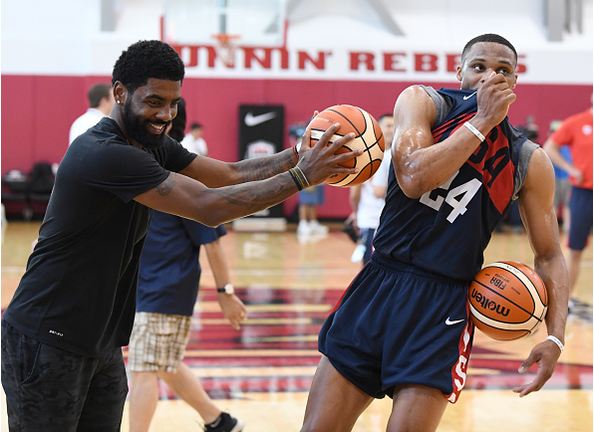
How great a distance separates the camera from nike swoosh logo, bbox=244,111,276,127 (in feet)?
52.2

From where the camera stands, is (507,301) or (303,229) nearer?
(507,301)

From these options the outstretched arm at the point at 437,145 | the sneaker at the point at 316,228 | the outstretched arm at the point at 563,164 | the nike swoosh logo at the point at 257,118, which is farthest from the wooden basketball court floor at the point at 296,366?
the nike swoosh logo at the point at 257,118

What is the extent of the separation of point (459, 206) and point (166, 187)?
3.48 feet

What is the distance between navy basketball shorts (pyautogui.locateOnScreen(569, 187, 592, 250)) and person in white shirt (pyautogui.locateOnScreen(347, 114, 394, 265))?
7.79 ft

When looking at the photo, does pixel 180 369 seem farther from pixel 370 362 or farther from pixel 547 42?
pixel 547 42

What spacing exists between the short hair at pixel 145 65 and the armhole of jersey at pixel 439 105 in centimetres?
96

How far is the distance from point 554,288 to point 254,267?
298 inches

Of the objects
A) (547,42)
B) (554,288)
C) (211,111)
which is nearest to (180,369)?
(554,288)

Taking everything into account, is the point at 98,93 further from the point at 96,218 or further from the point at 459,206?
the point at 459,206

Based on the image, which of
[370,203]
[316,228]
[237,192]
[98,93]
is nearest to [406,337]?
[237,192]

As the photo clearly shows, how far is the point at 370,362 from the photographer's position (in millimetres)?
2779

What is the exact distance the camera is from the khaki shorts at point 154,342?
13.3 feet

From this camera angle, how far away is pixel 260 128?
52.3 feet

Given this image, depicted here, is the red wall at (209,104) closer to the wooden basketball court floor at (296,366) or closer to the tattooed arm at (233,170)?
the wooden basketball court floor at (296,366)
